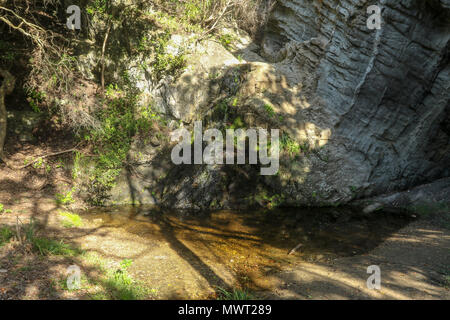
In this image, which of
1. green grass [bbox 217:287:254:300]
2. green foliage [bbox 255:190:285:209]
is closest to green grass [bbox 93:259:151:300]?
green grass [bbox 217:287:254:300]

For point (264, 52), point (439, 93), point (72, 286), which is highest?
point (264, 52)

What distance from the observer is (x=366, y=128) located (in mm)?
9969

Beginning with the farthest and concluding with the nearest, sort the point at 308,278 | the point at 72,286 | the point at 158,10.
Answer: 1. the point at 158,10
2. the point at 308,278
3. the point at 72,286

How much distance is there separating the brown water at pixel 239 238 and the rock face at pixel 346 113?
0.93m

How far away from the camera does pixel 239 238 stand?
23.1 feet

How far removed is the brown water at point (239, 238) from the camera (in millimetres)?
5441

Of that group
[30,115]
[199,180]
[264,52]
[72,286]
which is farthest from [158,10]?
[72,286]

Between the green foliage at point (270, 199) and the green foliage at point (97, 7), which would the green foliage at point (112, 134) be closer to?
the green foliage at point (97, 7)

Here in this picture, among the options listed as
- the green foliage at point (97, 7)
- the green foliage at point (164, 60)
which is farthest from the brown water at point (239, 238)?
the green foliage at point (97, 7)

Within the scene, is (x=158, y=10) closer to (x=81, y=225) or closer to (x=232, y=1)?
(x=232, y=1)

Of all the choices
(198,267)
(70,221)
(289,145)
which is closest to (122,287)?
(198,267)

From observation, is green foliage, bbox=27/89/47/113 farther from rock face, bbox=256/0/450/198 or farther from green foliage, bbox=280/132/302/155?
rock face, bbox=256/0/450/198

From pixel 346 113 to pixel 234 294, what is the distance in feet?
26.3
